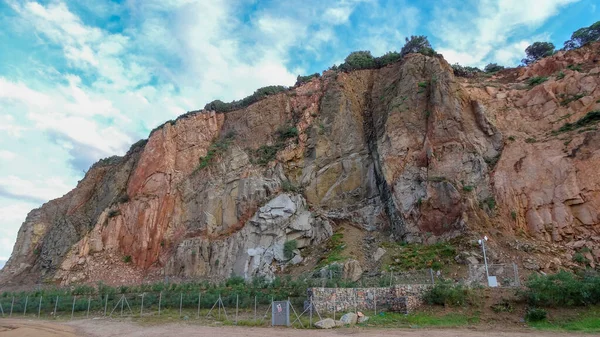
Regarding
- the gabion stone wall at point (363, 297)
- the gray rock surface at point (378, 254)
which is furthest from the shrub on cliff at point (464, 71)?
the gabion stone wall at point (363, 297)

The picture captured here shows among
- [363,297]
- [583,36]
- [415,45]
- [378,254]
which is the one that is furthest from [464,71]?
[363,297]

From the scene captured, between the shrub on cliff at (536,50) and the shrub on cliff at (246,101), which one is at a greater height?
the shrub on cliff at (536,50)

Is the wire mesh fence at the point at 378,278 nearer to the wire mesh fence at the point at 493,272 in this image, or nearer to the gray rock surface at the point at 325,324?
the wire mesh fence at the point at 493,272

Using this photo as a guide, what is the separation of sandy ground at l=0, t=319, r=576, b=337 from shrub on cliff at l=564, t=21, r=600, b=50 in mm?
36825

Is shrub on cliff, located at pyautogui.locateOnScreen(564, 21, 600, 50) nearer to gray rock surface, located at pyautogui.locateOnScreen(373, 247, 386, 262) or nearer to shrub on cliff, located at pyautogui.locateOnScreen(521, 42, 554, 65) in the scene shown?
shrub on cliff, located at pyautogui.locateOnScreen(521, 42, 554, 65)

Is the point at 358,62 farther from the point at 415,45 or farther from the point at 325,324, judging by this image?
the point at 325,324

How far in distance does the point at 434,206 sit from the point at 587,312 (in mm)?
12726

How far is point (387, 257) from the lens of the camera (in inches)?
1086

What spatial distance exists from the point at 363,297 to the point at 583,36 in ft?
125

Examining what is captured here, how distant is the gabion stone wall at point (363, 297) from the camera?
64.6ft

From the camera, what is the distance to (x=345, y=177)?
117 ft

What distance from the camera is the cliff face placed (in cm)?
2752

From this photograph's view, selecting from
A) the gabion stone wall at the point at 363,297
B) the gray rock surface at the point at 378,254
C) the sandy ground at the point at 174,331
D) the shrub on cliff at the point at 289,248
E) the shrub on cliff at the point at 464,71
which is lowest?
the sandy ground at the point at 174,331

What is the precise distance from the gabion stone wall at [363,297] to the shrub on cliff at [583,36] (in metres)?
34.6
